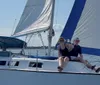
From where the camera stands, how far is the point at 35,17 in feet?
53.6

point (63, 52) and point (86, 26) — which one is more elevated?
point (86, 26)

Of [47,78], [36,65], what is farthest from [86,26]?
[47,78]

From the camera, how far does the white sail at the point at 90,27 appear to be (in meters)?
15.2

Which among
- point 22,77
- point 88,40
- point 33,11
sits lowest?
point 22,77

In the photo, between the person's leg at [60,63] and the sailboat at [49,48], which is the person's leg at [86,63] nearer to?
the sailboat at [49,48]

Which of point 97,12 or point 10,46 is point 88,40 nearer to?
point 97,12

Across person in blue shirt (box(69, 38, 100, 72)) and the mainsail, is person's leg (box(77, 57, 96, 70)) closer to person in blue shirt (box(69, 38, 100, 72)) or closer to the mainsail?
person in blue shirt (box(69, 38, 100, 72))

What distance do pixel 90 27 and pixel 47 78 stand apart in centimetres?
252

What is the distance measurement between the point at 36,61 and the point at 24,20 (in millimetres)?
2696

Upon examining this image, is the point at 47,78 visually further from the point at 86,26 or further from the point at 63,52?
the point at 86,26

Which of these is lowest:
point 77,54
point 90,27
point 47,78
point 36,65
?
point 47,78

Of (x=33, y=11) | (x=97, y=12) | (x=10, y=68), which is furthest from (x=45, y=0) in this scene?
(x=10, y=68)

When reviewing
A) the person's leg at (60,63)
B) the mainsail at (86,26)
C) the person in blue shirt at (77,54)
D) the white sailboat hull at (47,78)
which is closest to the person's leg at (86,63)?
the person in blue shirt at (77,54)

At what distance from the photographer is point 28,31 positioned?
51.9ft
